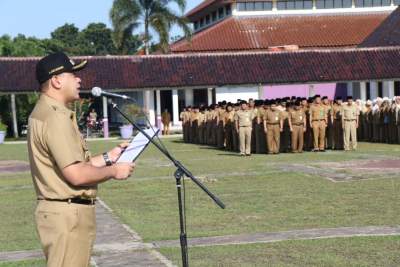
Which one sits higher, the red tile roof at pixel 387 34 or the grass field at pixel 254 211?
the red tile roof at pixel 387 34

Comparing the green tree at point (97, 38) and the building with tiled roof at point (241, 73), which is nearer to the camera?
the building with tiled roof at point (241, 73)

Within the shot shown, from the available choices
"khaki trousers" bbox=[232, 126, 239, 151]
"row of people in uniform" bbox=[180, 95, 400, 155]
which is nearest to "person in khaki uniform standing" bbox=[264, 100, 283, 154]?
"row of people in uniform" bbox=[180, 95, 400, 155]

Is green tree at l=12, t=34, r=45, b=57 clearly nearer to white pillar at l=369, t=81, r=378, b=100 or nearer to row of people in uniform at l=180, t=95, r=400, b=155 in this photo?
white pillar at l=369, t=81, r=378, b=100

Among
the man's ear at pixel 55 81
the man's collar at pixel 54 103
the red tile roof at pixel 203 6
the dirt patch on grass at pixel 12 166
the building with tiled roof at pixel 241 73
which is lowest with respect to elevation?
the dirt patch on grass at pixel 12 166

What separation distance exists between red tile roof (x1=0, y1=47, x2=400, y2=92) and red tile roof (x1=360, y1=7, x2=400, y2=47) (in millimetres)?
2078

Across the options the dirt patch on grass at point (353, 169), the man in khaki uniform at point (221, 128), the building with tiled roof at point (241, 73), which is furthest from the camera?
the building with tiled roof at point (241, 73)

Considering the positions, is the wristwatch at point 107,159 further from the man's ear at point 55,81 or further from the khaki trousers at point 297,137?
the khaki trousers at point 297,137

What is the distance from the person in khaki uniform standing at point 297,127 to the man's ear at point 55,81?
1980 cm

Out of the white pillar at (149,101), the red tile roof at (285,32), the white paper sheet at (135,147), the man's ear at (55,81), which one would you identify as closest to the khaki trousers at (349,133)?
the white paper sheet at (135,147)

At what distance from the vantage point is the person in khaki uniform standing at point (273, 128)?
2409 centimetres

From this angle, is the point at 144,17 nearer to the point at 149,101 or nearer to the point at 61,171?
the point at 149,101

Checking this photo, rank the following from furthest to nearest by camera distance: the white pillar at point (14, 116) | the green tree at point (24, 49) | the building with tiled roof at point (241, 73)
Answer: the green tree at point (24, 49) < the building with tiled roof at point (241, 73) < the white pillar at point (14, 116)

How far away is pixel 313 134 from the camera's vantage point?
24.5m

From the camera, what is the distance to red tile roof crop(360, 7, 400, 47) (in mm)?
51353
